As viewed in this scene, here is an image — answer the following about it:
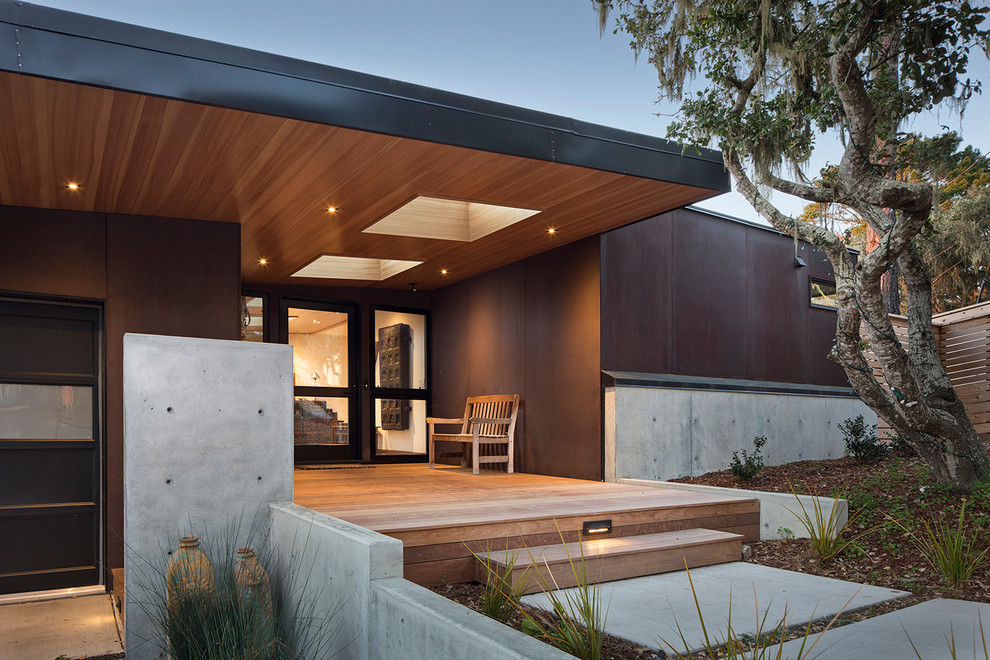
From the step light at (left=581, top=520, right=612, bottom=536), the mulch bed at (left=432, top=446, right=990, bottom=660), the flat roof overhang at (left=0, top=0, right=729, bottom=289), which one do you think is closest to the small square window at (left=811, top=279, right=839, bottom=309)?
the mulch bed at (left=432, top=446, right=990, bottom=660)

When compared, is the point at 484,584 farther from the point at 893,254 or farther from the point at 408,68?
the point at 408,68

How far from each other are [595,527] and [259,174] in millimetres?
3171

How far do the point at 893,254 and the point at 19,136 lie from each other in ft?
16.9

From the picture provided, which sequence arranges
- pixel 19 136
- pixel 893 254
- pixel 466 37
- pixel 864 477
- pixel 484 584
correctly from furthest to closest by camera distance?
pixel 466 37 < pixel 864 477 < pixel 893 254 < pixel 19 136 < pixel 484 584

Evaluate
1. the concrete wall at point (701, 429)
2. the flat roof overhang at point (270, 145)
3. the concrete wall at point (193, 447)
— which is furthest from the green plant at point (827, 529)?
the concrete wall at point (193, 447)

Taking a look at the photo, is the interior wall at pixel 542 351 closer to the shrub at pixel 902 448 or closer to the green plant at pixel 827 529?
the green plant at pixel 827 529

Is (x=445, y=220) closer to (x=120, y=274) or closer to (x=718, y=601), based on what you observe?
(x=120, y=274)

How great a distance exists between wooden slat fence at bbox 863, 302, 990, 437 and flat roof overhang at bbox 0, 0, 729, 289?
5.34 meters

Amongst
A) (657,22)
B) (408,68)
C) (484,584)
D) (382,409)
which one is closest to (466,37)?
(408,68)

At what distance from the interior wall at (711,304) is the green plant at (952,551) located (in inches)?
120

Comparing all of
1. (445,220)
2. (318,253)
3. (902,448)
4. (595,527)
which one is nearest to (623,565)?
(595,527)

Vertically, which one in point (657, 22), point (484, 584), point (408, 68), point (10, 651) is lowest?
point (10, 651)

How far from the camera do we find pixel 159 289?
5.67 meters

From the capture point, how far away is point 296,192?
5.35 m
